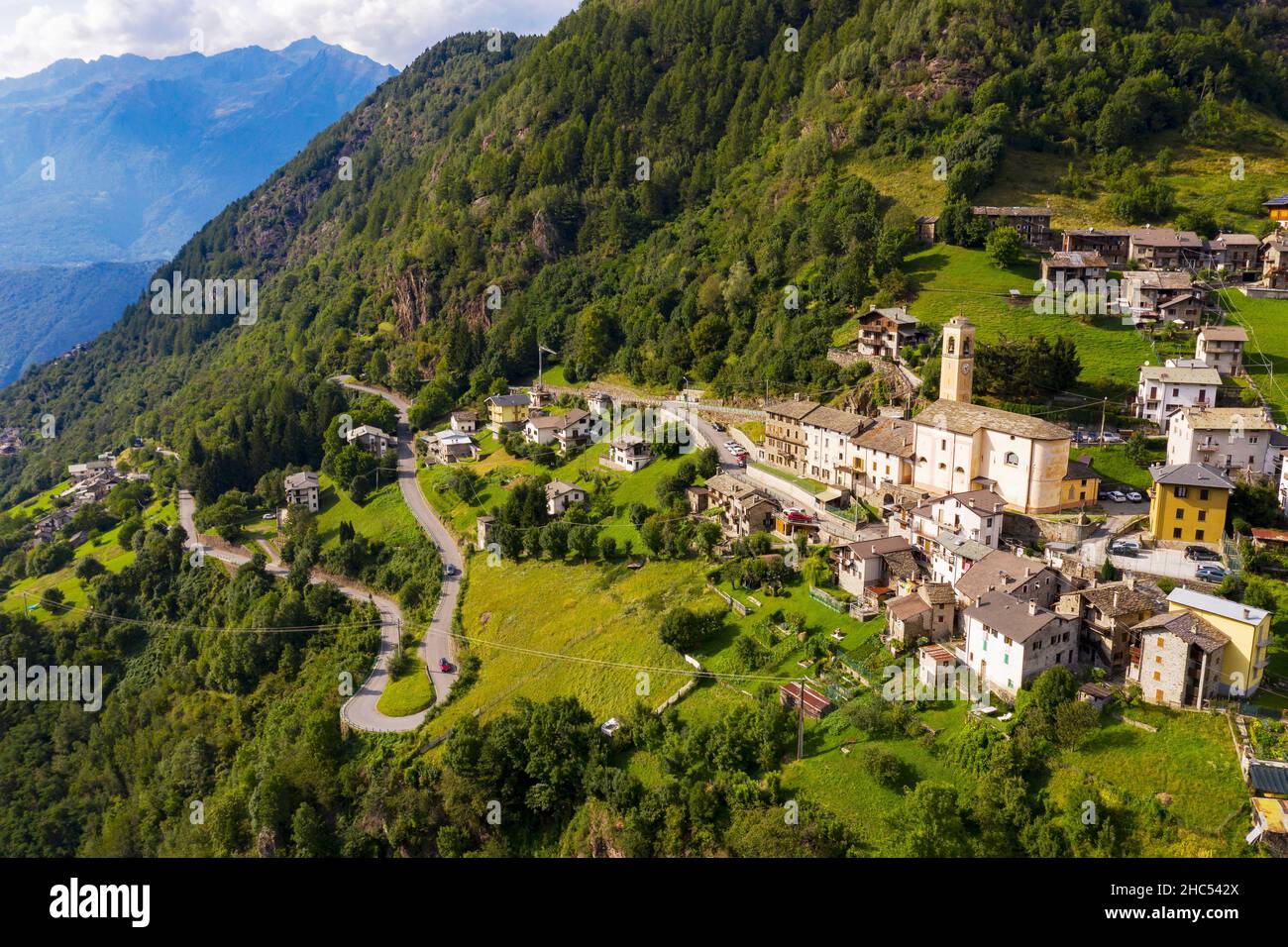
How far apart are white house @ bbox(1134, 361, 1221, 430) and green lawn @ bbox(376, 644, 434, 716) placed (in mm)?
36082

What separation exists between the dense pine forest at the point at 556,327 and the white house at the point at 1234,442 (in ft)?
56.7

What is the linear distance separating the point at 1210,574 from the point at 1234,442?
8.50 m

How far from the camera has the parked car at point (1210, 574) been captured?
3088cm

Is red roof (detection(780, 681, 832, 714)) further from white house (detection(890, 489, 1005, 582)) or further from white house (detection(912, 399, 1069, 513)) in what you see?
white house (detection(912, 399, 1069, 513))

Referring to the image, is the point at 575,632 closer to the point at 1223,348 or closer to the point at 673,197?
the point at 1223,348

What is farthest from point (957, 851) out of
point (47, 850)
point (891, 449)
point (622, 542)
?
point (47, 850)

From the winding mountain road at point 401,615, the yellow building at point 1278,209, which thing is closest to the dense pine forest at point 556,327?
the winding mountain road at point 401,615

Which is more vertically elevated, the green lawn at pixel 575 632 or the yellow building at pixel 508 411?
the yellow building at pixel 508 411

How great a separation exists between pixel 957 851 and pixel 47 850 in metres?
44.7

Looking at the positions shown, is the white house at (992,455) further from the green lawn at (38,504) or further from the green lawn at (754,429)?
the green lawn at (38,504)

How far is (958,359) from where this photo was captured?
43.4 metres

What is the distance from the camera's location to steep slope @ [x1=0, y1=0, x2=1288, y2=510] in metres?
69.4

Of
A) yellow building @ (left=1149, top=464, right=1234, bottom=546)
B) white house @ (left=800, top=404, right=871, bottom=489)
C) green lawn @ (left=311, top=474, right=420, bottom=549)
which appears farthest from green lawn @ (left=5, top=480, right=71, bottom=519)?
yellow building @ (left=1149, top=464, right=1234, bottom=546)

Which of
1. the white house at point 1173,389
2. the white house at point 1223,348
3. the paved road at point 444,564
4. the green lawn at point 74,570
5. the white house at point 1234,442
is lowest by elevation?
the green lawn at point 74,570
